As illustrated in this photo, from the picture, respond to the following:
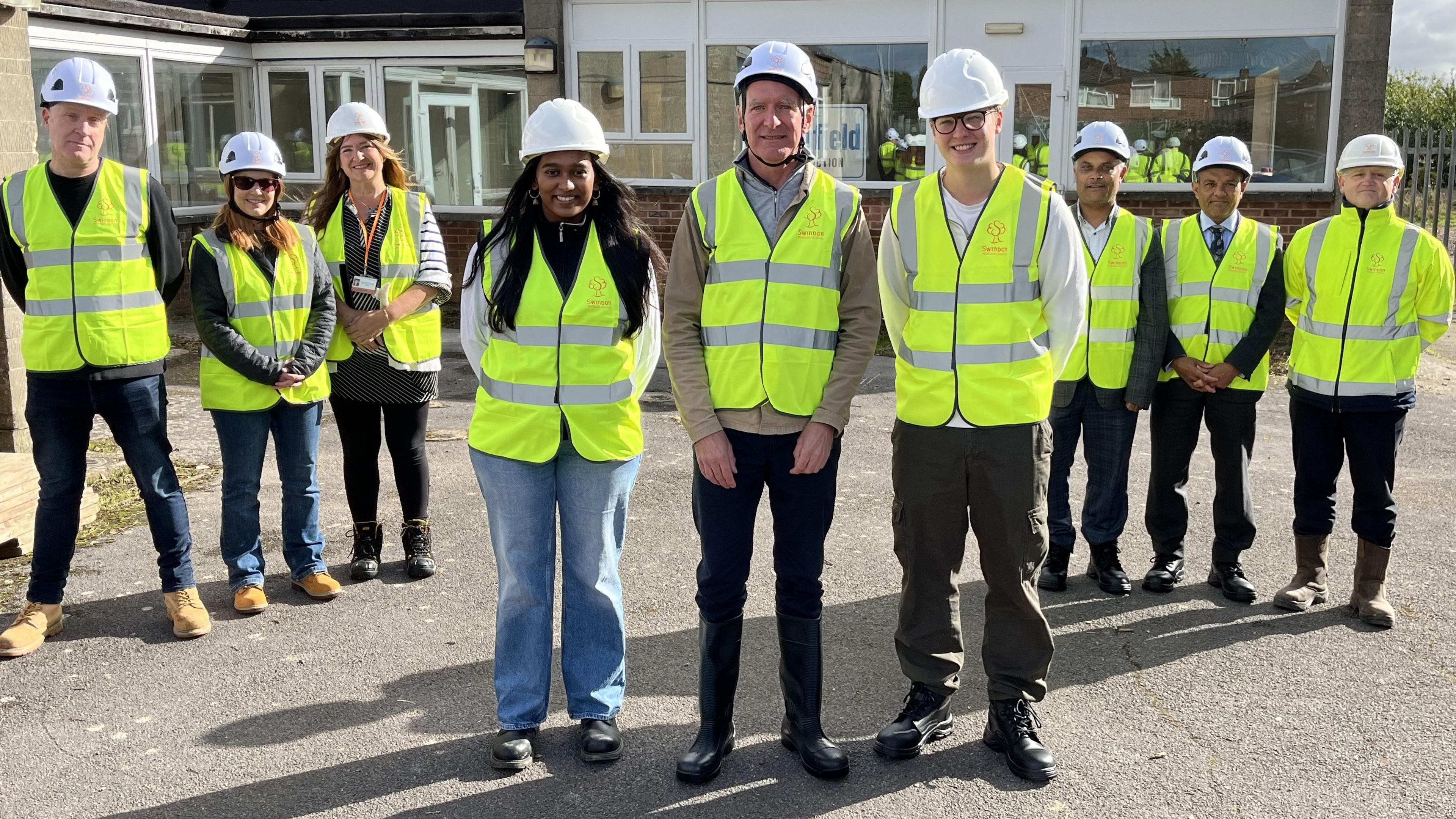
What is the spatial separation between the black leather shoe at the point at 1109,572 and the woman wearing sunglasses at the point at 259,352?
357 cm

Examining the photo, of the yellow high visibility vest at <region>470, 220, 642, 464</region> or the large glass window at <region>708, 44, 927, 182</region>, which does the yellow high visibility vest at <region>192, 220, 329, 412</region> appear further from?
the large glass window at <region>708, 44, 927, 182</region>

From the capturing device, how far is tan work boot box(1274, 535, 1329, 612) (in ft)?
18.0

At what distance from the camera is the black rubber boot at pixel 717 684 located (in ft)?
13.1

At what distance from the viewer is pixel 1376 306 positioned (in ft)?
17.5

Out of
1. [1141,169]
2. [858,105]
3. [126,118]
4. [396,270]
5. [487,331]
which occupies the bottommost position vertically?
[487,331]

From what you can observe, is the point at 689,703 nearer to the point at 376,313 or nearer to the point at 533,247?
the point at 533,247

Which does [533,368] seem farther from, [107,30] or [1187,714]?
[107,30]

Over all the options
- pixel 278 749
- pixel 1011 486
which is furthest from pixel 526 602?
pixel 1011 486

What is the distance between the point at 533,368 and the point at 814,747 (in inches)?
60.7

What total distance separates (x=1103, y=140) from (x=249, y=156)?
12.3ft

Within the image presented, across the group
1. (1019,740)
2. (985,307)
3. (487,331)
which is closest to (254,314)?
(487,331)

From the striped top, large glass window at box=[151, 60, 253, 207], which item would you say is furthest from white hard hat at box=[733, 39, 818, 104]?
large glass window at box=[151, 60, 253, 207]

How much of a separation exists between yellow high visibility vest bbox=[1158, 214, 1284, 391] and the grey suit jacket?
0.22ft

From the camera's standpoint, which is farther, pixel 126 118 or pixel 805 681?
pixel 126 118
